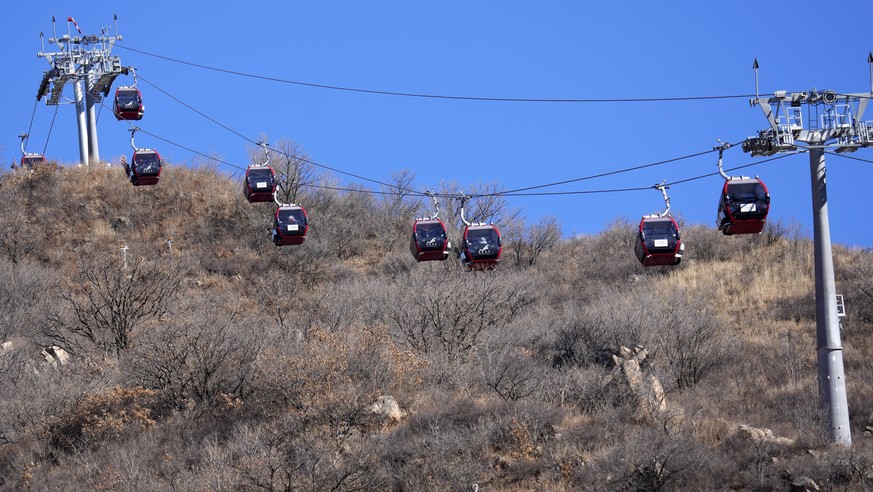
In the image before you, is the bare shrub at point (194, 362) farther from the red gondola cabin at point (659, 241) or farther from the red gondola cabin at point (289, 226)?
the red gondola cabin at point (659, 241)

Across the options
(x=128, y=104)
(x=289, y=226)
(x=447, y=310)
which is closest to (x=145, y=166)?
(x=128, y=104)

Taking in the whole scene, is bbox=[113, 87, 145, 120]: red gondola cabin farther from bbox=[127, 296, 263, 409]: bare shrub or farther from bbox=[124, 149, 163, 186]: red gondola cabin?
bbox=[127, 296, 263, 409]: bare shrub

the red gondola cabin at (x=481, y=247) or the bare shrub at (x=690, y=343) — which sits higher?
the red gondola cabin at (x=481, y=247)

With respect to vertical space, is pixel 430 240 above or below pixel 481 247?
above

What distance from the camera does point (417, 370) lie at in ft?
119

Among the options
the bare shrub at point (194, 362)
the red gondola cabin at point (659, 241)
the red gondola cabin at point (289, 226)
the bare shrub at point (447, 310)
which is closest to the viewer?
the red gondola cabin at point (659, 241)

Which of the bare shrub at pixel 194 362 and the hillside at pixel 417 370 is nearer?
the hillside at pixel 417 370

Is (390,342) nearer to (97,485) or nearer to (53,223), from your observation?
(97,485)

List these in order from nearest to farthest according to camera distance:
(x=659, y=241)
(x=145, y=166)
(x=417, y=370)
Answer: (x=659, y=241) < (x=417, y=370) < (x=145, y=166)

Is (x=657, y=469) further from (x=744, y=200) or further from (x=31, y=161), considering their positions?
(x=31, y=161)

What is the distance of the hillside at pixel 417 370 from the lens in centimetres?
2980

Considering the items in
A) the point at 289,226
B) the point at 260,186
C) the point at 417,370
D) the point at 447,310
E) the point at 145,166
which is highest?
the point at 145,166

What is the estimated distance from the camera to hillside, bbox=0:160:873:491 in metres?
29.8

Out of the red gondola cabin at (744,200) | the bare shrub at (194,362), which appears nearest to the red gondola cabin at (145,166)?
the bare shrub at (194,362)
